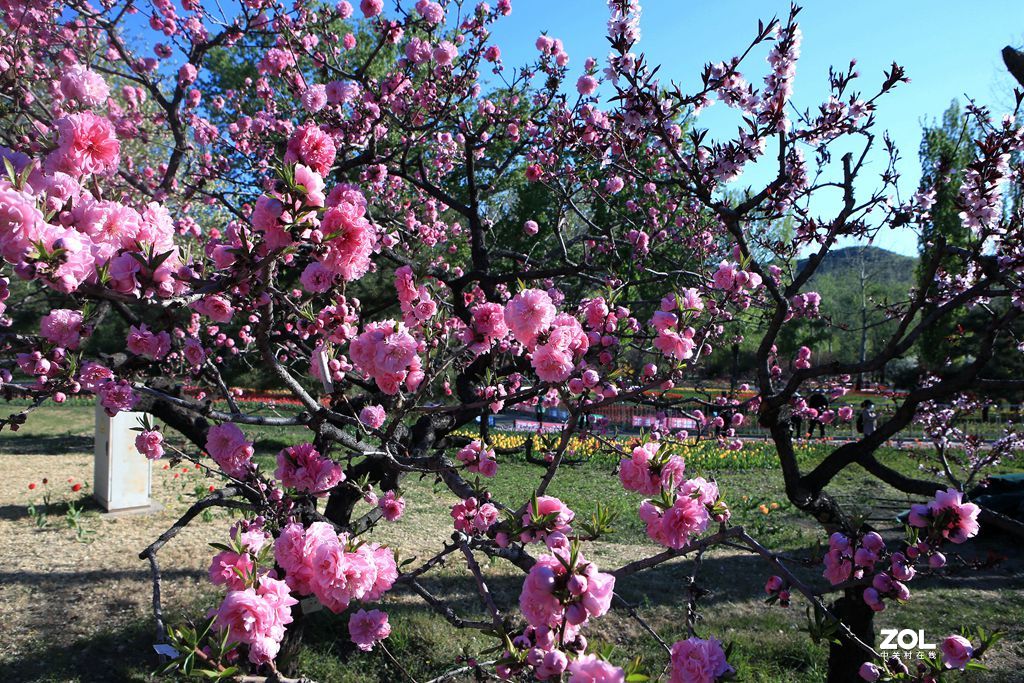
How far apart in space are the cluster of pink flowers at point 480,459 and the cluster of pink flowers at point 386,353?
744 mm

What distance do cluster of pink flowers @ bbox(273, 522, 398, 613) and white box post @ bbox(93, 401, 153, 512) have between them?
637 centimetres

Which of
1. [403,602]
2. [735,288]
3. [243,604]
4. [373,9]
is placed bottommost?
[403,602]

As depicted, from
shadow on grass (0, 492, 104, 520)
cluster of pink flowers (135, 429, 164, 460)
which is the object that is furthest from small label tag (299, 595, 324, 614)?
shadow on grass (0, 492, 104, 520)

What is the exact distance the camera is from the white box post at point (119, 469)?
6758 millimetres

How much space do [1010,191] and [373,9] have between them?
20.9 ft

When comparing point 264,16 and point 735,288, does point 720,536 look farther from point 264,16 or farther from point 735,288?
point 264,16

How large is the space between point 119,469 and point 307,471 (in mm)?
5980

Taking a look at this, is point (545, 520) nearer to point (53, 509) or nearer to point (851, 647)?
point (851, 647)

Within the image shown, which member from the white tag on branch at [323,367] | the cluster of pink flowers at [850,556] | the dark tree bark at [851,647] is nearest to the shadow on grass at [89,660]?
the white tag on branch at [323,367]

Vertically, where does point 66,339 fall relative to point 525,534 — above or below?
above

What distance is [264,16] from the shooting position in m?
5.66

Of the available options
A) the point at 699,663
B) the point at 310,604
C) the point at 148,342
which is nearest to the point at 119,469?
the point at 310,604

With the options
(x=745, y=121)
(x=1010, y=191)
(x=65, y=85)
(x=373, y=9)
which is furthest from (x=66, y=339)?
(x=1010, y=191)

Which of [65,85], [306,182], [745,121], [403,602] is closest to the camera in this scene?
[306,182]
